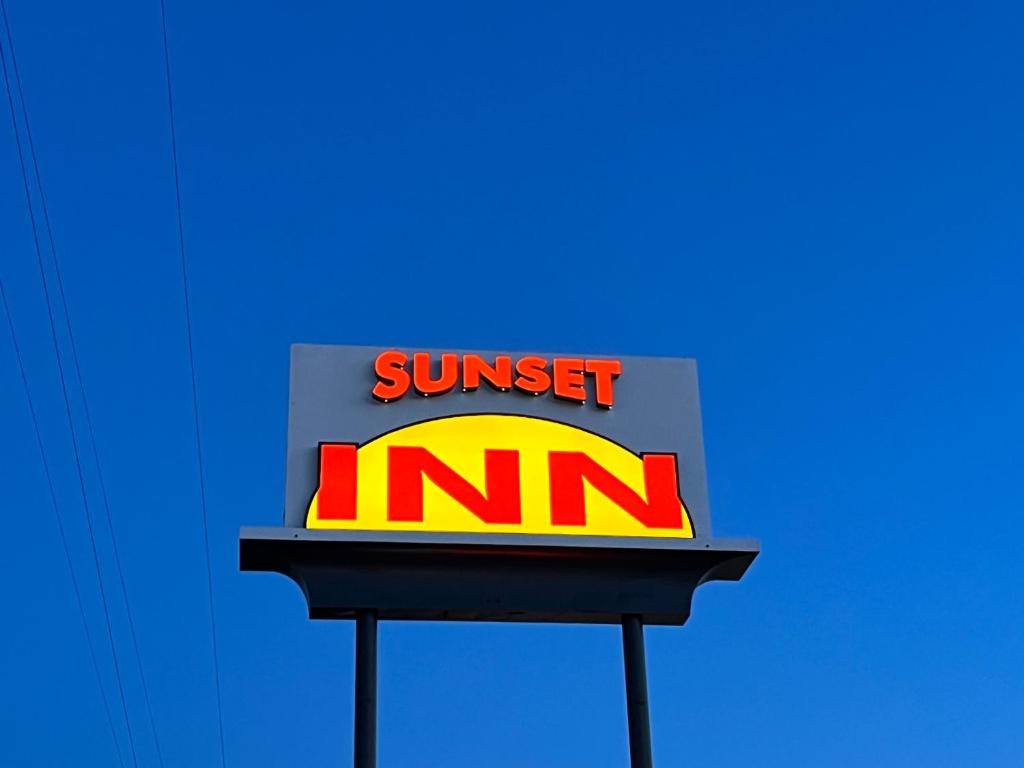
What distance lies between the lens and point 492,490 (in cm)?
1778

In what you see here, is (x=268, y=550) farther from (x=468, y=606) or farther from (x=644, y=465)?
(x=644, y=465)

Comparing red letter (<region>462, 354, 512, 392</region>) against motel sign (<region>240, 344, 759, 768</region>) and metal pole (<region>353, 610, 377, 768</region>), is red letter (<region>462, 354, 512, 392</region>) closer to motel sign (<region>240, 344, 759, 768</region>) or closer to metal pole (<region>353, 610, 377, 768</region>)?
motel sign (<region>240, 344, 759, 768</region>)

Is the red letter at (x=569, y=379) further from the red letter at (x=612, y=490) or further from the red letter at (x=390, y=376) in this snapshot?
the red letter at (x=390, y=376)

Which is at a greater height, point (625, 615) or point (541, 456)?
point (541, 456)

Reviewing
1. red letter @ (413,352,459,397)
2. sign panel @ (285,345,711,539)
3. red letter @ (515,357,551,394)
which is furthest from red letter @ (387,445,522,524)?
red letter @ (515,357,551,394)

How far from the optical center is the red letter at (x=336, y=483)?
17.3m

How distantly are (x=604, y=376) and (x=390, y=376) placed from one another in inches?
95.5

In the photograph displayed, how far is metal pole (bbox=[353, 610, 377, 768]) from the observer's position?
1652 centimetres

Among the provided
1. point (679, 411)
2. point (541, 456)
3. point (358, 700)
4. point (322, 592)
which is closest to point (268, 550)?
point (322, 592)

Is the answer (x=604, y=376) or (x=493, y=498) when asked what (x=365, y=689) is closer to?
(x=493, y=498)

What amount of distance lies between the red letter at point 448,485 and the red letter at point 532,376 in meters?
0.88

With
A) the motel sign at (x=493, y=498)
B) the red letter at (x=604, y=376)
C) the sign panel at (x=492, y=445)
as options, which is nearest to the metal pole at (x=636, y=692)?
the motel sign at (x=493, y=498)

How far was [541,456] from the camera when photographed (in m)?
18.1

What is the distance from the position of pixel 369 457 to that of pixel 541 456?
6.16 ft
